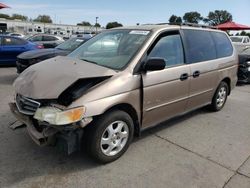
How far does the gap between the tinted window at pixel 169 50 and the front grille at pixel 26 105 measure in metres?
1.68

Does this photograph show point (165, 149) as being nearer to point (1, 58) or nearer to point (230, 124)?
point (230, 124)

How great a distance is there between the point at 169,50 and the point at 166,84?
570 mm

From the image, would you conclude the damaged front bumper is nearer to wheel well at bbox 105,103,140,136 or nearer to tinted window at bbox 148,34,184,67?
wheel well at bbox 105,103,140,136

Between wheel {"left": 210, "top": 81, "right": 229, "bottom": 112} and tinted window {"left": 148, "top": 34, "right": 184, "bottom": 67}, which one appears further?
wheel {"left": 210, "top": 81, "right": 229, "bottom": 112}

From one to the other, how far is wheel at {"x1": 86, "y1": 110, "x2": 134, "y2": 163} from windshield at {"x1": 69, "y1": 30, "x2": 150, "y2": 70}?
686 millimetres

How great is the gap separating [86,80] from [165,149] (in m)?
1.57

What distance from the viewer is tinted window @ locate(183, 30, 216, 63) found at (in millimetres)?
4461

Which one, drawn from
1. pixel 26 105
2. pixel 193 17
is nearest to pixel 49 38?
pixel 26 105

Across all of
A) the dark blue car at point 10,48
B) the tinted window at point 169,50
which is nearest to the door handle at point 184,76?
the tinted window at point 169,50

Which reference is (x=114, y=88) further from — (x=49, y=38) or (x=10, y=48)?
(x=49, y=38)

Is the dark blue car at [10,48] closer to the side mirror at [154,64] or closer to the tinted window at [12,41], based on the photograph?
the tinted window at [12,41]

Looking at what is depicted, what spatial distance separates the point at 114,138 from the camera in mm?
3377

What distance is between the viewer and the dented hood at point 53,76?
2.99 meters

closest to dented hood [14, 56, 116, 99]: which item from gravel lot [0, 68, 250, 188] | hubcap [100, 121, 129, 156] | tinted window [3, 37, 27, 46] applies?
hubcap [100, 121, 129, 156]
